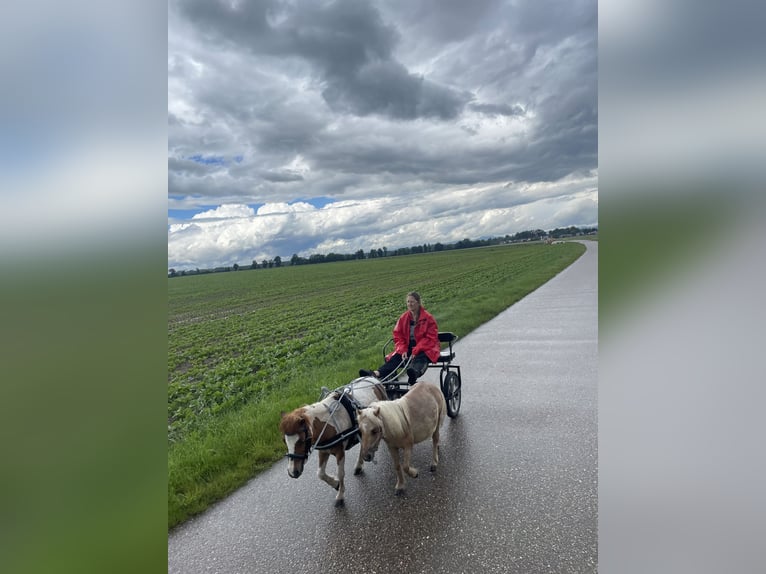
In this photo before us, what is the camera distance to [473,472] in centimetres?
423

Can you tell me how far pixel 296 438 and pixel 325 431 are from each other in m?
0.35

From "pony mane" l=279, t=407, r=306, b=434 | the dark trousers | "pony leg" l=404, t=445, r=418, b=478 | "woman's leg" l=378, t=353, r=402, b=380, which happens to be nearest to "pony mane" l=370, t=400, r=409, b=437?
"pony leg" l=404, t=445, r=418, b=478

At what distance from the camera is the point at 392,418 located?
3971mm

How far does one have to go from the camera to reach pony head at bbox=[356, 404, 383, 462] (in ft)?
12.3

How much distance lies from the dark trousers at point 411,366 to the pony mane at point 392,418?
1173 mm

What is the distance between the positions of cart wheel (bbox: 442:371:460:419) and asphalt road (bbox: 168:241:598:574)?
0.15 m

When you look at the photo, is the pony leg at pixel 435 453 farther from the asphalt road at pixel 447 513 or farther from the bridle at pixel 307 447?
the bridle at pixel 307 447

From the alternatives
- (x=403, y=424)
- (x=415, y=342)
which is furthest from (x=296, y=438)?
A: (x=415, y=342)

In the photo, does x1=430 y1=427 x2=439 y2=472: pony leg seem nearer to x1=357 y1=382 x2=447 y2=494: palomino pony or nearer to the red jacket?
x1=357 y1=382 x2=447 y2=494: palomino pony

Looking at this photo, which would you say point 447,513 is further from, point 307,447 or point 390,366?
point 390,366
